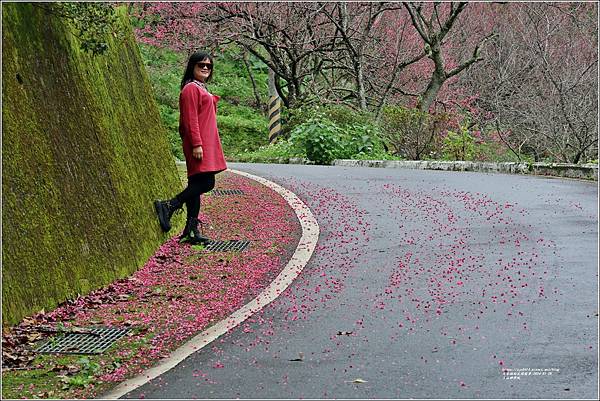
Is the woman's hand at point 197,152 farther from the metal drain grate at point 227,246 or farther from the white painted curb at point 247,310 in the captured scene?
the white painted curb at point 247,310

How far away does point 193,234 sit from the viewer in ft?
Result: 34.0

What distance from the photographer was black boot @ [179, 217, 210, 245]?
10.2m

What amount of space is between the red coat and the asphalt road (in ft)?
4.79

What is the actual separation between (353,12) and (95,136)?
73.5 feet

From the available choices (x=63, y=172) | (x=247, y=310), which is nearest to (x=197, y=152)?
(x=63, y=172)

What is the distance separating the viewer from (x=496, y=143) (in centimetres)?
2853

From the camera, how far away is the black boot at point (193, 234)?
10180 millimetres

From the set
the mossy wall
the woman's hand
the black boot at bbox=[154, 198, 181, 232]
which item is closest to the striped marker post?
the mossy wall

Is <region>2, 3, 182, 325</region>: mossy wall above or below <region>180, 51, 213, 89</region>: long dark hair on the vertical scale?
below

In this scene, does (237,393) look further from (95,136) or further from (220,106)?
(220,106)

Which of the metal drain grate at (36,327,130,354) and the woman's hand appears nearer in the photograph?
the metal drain grate at (36,327,130,354)

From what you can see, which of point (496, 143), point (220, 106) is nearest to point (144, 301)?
point (496, 143)

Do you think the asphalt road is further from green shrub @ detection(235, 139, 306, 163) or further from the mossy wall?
green shrub @ detection(235, 139, 306, 163)

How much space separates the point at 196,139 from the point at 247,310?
3.02 meters
